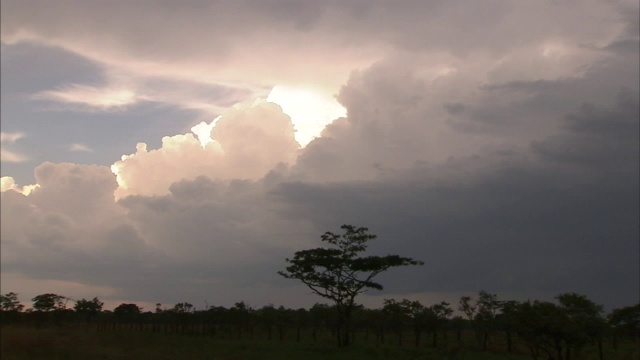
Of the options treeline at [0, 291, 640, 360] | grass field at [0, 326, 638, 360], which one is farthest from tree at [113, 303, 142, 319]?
grass field at [0, 326, 638, 360]

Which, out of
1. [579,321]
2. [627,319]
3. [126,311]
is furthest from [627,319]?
[126,311]

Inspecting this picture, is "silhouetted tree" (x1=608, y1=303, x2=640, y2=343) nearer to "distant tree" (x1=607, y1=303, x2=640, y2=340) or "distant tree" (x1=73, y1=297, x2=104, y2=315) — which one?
"distant tree" (x1=607, y1=303, x2=640, y2=340)

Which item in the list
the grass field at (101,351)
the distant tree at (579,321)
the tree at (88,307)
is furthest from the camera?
the tree at (88,307)

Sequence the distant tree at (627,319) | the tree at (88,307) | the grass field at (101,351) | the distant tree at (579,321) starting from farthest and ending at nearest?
the tree at (88,307) → the distant tree at (627,319) → the distant tree at (579,321) → the grass field at (101,351)

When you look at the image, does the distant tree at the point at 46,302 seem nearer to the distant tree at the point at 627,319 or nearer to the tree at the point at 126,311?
the tree at the point at 126,311

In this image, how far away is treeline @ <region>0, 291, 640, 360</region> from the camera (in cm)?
3744

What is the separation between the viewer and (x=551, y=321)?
119ft

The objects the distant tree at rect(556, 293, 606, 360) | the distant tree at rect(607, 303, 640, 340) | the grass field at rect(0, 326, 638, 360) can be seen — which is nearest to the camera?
the grass field at rect(0, 326, 638, 360)

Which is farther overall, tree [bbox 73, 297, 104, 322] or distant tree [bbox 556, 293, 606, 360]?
tree [bbox 73, 297, 104, 322]

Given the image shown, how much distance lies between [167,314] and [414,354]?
6501 cm

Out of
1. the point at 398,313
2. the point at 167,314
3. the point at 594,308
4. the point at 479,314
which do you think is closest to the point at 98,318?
the point at 167,314

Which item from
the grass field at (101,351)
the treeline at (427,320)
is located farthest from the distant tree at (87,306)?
the grass field at (101,351)

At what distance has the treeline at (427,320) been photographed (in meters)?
37.4

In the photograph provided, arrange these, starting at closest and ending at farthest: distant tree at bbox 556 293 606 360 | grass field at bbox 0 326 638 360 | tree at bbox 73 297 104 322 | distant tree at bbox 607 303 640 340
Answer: grass field at bbox 0 326 638 360 → distant tree at bbox 556 293 606 360 → distant tree at bbox 607 303 640 340 → tree at bbox 73 297 104 322
